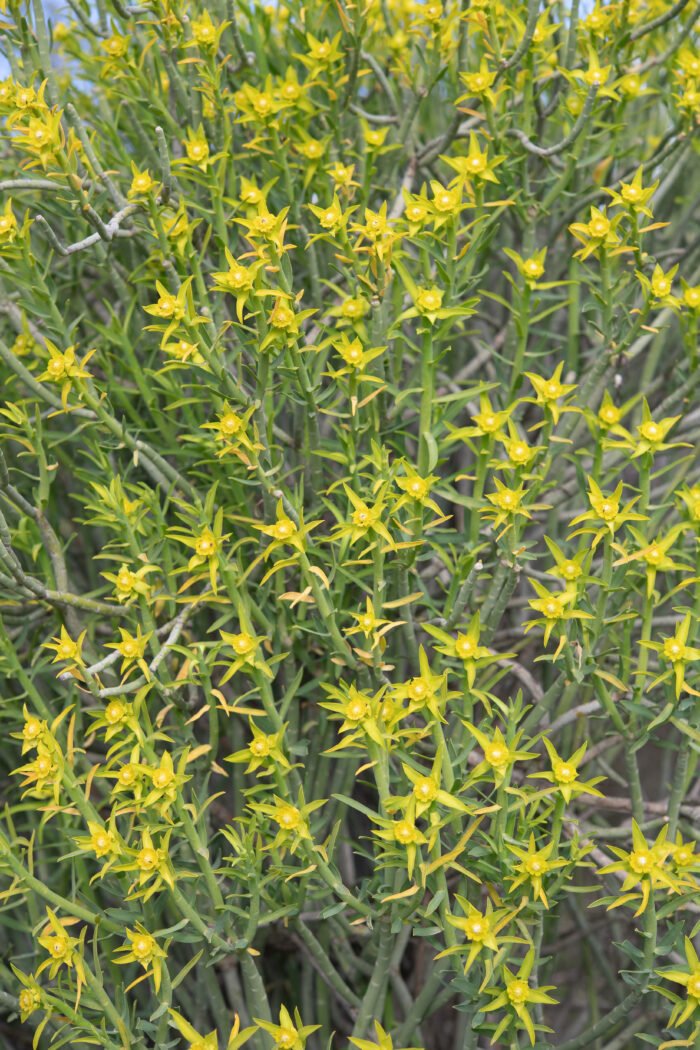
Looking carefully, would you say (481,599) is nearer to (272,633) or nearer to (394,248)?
(272,633)

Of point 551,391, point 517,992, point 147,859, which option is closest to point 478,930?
point 517,992

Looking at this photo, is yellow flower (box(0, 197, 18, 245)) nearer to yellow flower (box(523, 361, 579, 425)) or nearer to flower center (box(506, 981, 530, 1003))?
yellow flower (box(523, 361, 579, 425))

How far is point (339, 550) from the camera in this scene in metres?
1.36

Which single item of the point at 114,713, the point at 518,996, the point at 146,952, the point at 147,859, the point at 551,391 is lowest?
the point at 518,996

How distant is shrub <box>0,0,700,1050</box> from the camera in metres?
1.20

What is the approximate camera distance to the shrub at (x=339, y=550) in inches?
47.4

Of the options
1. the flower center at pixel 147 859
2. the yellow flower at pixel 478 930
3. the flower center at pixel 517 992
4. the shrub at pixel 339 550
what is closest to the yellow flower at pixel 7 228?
the shrub at pixel 339 550

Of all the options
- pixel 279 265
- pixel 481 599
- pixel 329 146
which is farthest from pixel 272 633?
pixel 329 146

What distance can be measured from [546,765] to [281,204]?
1.08 metres

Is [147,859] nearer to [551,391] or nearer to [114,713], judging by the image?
[114,713]

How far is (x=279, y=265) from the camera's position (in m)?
1.22

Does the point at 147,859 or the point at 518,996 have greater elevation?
the point at 147,859

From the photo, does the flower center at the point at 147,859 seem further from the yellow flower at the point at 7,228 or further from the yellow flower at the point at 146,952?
the yellow flower at the point at 7,228

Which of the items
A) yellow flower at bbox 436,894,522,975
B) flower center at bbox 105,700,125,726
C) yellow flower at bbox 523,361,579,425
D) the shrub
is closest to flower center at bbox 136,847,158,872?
the shrub
